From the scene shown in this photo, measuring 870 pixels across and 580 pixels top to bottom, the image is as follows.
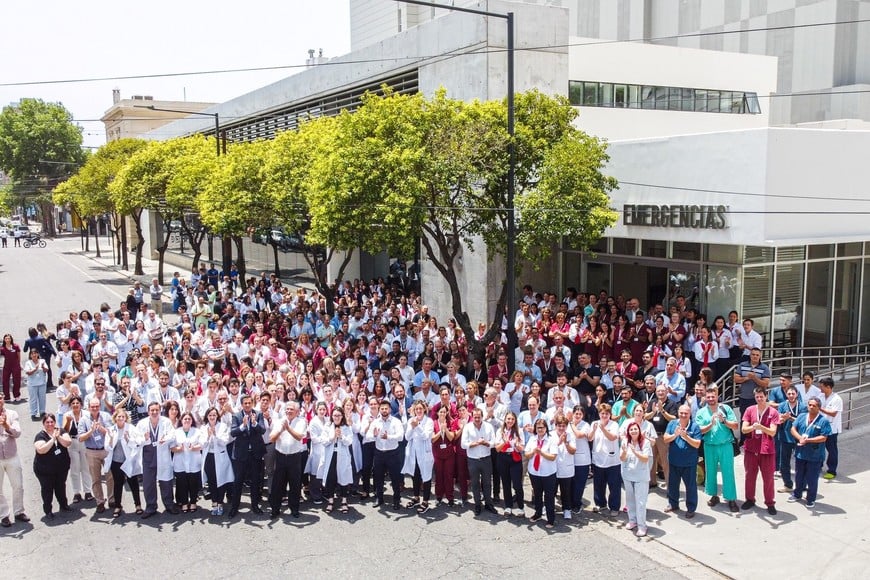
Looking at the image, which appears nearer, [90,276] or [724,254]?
Answer: [724,254]

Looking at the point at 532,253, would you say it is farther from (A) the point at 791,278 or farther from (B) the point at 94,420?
(B) the point at 94,420

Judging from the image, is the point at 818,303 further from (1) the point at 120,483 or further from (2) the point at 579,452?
(1) the point at 120,483

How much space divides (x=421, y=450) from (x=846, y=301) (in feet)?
36.5

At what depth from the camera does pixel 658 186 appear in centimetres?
1622

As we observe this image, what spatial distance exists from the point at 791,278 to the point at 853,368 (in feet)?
6.81

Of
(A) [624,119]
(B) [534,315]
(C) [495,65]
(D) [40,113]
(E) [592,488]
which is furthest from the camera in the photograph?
(D) [40,113]

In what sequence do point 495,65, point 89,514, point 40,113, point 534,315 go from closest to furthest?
point 89,514 < point 534,315 < point 495,65 < point 40,113

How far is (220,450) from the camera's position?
1043cm

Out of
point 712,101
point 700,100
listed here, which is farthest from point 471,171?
point 712,101

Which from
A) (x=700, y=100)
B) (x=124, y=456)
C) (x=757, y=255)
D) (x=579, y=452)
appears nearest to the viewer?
(x=579, y=452)

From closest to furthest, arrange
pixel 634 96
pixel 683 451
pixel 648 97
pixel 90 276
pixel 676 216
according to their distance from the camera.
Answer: pixel 683 451 < pixel 676 216 < pixel 634 96 < pixel 648 97 < pixel 90 276

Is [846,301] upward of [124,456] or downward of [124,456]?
upward

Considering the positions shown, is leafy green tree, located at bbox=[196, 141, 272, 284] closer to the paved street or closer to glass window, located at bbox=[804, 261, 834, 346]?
the paved street

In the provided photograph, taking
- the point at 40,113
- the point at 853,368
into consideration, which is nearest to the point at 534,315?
the point at 853,368
